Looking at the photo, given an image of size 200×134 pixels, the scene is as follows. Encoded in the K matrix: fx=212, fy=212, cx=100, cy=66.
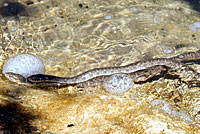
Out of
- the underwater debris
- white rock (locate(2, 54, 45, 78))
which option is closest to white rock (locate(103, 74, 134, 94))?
white rock (locate(2, 54, 45, 78))

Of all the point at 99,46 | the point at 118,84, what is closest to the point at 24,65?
the point at 99,46

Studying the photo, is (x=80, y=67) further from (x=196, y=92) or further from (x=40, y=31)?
(x=196, y=92)

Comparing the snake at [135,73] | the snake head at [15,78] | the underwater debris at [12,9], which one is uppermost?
Answer: the underwater debris at [12,9]

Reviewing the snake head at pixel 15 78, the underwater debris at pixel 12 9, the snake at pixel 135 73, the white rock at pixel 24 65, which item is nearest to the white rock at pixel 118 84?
the snake at pixel 135 73

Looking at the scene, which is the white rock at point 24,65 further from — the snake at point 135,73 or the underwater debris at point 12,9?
the underwater debris at point 12,9

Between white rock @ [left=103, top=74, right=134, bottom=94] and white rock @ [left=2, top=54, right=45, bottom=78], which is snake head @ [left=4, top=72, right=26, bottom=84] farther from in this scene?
white rock @ [left=103, top=74, right=134, bottom=94]

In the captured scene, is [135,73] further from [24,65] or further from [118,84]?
[24,65]
